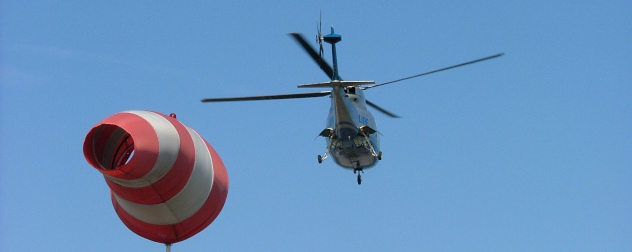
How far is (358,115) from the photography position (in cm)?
4516

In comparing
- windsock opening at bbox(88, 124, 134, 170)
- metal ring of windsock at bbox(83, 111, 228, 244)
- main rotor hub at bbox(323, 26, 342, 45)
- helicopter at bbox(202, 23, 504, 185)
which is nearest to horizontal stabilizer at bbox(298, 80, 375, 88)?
helicopter at bbox(202, 23, 504, 185)

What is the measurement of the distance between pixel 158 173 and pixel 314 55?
22200 millimetres

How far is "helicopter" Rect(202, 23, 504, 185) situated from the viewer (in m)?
43.8

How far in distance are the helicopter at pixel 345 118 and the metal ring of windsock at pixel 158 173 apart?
18.2 m

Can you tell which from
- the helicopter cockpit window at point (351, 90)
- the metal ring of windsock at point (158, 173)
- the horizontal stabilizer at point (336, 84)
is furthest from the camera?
the helicopter cockpit window at point (351, 90)


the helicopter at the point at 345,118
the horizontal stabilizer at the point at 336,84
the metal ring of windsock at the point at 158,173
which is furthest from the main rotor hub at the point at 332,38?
the metal ring of windsock at the point at 158,173

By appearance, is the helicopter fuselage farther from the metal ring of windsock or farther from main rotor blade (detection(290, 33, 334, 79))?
the metal ring of windsock

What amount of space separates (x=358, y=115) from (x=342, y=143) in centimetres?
147

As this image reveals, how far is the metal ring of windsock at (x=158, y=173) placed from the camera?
2178 cm

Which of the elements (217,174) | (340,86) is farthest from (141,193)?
(340,86)

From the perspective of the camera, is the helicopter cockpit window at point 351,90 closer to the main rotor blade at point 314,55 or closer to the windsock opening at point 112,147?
the main rotor blade at point 314,55

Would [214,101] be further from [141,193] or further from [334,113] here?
[141,193]

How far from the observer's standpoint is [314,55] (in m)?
43.7

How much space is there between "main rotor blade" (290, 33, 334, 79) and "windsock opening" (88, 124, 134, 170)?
19332 mm
